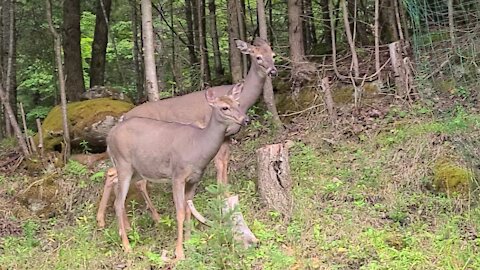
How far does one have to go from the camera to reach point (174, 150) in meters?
6.57

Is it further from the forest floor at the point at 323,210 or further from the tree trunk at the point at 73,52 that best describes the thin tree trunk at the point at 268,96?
the tree trunk at the point at 73,52

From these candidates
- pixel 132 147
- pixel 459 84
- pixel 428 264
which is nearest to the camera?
pixel 428 264

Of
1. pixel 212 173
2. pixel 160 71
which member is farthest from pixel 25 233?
pixel 160 71

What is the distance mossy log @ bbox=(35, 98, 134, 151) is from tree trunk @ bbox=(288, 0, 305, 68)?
283cm

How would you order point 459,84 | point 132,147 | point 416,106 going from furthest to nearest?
point 416,106, point 459,84, point 132,147

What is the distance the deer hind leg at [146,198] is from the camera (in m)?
7.27

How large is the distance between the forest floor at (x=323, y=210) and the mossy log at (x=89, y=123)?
57cm

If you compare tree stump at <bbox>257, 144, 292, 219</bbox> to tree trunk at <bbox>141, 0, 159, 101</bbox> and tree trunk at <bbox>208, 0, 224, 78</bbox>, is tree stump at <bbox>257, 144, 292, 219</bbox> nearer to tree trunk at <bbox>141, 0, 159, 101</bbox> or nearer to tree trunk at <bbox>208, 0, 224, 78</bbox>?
tree trunk at <bbox>141, 0, 159, 101</bbox>

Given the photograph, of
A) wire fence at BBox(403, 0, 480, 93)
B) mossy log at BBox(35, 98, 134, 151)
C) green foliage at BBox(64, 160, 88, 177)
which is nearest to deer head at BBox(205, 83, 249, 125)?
wire fence at BBox(403, 0, 480, 93)

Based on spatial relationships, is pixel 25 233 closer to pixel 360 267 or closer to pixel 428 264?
pixel 360 267

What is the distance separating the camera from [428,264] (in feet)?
17.6

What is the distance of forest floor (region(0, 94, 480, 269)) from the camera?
18.6ft

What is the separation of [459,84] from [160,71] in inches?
346

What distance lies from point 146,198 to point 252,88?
Result: 1974mm
